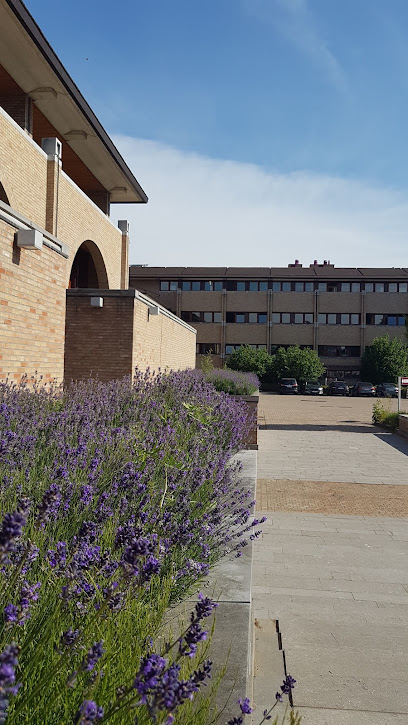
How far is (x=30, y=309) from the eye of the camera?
355 inches

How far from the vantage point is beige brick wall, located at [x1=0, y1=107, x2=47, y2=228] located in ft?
40.2

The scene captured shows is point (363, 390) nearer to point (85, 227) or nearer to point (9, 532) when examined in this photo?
point (85, 227)

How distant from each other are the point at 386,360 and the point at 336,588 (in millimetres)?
47666

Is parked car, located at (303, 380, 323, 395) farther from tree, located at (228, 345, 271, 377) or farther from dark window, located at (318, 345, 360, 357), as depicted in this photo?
dark window, located at (318, 345, 360, 357)

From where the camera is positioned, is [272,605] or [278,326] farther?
[278,326]

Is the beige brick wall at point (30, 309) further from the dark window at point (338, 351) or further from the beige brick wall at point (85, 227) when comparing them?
the dark window at point (338, 351)

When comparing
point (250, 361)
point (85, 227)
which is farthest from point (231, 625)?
point (250, 361)

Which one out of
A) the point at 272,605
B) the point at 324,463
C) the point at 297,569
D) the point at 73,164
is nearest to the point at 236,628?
the point at 272,605

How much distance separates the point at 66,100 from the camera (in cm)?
1495

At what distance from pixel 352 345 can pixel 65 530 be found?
55.0m

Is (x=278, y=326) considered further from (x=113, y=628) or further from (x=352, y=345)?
(x=113, y=628)

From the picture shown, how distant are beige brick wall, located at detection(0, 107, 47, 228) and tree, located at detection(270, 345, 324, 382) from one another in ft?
121

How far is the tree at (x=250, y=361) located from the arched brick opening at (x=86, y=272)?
28402 mm

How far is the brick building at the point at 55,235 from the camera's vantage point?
8.73 m
